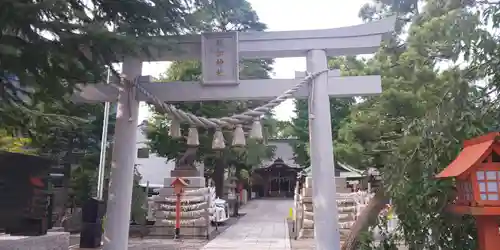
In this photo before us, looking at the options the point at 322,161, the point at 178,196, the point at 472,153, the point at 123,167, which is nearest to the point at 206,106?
the point at 178,196

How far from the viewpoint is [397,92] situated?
7938 millimetres

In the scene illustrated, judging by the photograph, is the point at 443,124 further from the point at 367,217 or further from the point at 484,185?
the point at 367,217

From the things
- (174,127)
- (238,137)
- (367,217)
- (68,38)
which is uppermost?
(68,38)

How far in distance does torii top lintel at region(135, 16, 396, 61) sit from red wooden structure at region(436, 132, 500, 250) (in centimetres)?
219

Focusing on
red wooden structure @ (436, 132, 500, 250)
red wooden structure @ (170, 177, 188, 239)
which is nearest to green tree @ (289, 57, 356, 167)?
red wooden structure @ (170, 177, 188, 239)

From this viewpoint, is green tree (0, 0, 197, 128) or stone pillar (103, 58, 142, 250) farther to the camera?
stone pillar (103, 58, 142, 250)

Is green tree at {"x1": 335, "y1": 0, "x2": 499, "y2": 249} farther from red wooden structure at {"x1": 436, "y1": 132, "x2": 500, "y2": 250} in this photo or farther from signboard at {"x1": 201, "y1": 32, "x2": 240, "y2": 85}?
signboard at {"x1": 201, "y1": 32, "x2": 240, "y2": 85}

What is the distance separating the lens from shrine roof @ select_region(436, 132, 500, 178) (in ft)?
12.2

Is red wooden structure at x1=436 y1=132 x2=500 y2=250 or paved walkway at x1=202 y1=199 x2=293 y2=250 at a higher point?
red wooden structure at x1=436 y1=132 x2=500 y2=250

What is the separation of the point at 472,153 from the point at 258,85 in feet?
9.20

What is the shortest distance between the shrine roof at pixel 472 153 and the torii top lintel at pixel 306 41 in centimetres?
203

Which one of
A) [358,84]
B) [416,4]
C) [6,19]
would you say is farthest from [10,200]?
[416,4]

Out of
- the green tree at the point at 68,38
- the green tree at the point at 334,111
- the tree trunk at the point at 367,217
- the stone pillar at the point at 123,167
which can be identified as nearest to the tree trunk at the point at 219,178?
Result: the green tree at the point at 334,111

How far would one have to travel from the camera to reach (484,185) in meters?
3.72
